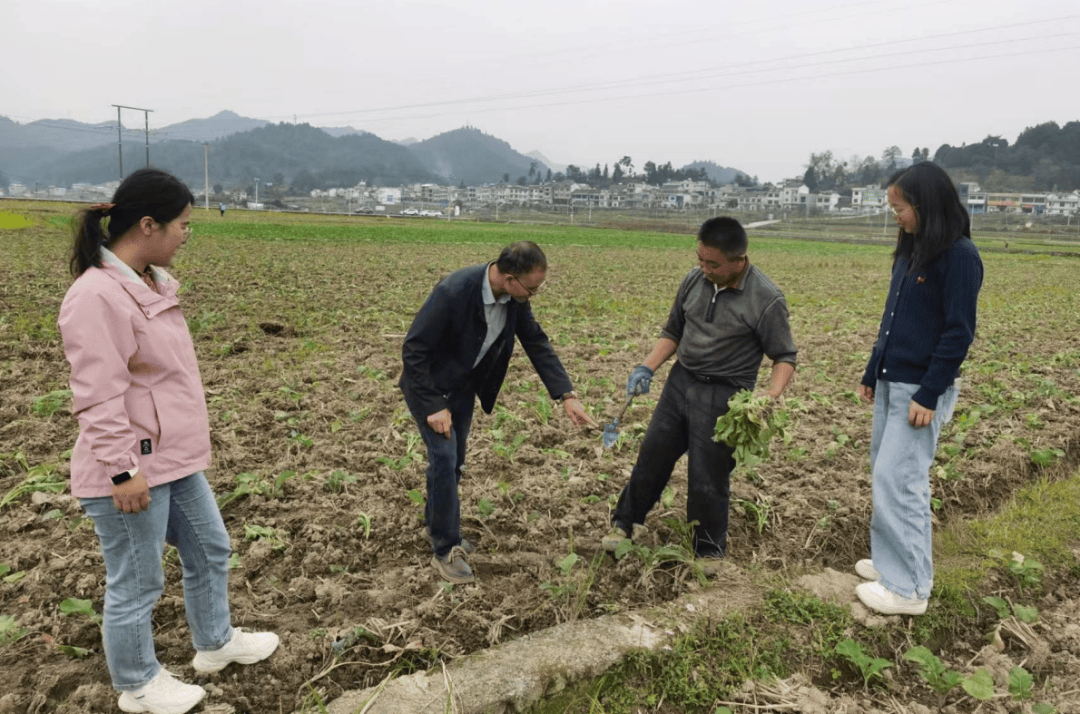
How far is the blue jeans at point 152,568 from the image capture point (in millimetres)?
2441

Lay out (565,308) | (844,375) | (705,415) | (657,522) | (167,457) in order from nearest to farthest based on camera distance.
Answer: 1. (167,457)
2. (705,415)
3. (657,522)
4. (844,375)
5. (565,308)

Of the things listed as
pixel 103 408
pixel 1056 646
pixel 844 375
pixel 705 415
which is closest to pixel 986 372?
pixel 844 375

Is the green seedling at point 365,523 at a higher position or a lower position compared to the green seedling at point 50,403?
lower

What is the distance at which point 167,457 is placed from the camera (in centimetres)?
249

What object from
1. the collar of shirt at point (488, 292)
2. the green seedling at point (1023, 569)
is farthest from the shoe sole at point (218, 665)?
the green seedling at point (1023, 569)

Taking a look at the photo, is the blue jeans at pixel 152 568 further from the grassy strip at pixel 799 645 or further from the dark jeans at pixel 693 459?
the dark jeans at pixel 693 459

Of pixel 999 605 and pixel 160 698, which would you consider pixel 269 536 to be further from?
pixel 999 605

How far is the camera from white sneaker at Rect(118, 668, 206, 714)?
2623 mm

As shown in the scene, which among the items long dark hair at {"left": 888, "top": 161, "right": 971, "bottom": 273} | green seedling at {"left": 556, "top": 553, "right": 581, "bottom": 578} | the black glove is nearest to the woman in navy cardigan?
long dark hair at {"left": 888, "top": 161, "right": 971, "bottom": 273}

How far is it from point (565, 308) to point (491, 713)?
1092cm

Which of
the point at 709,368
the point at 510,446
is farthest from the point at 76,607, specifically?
the point at 709,368

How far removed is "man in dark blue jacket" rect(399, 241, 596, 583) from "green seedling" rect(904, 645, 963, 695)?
6.20ft

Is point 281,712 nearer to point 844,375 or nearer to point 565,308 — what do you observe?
point 844,375

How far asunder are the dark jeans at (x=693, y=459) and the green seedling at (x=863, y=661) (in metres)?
0.91
